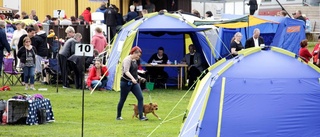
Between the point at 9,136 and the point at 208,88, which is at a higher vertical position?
the point at 208,88

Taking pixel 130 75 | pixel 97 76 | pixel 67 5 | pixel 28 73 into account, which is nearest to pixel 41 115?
pixel 130 75

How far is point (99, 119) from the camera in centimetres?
1864

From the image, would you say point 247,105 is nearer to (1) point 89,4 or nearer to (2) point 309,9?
(1) point 89,4

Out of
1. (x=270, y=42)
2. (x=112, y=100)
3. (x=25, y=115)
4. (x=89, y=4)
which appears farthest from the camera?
(x=89, y=4)

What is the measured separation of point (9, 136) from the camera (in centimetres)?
1606

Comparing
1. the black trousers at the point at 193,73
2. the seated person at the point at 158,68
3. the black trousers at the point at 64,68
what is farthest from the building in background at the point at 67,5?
the black trousers at the point at 64,68

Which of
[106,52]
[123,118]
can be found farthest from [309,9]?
[123,118]

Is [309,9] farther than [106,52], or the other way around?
[309,9]

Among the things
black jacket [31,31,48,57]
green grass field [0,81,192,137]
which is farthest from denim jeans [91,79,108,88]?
black jacket [31,31,48,57]

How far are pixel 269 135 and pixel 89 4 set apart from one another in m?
25.9

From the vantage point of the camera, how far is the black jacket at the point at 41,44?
1014 inches

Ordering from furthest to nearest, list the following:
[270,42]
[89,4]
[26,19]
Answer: [89,4]
[26,19]
[270,42]

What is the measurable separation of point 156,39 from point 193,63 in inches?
69.8

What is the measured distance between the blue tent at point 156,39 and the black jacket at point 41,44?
6.60 feet
